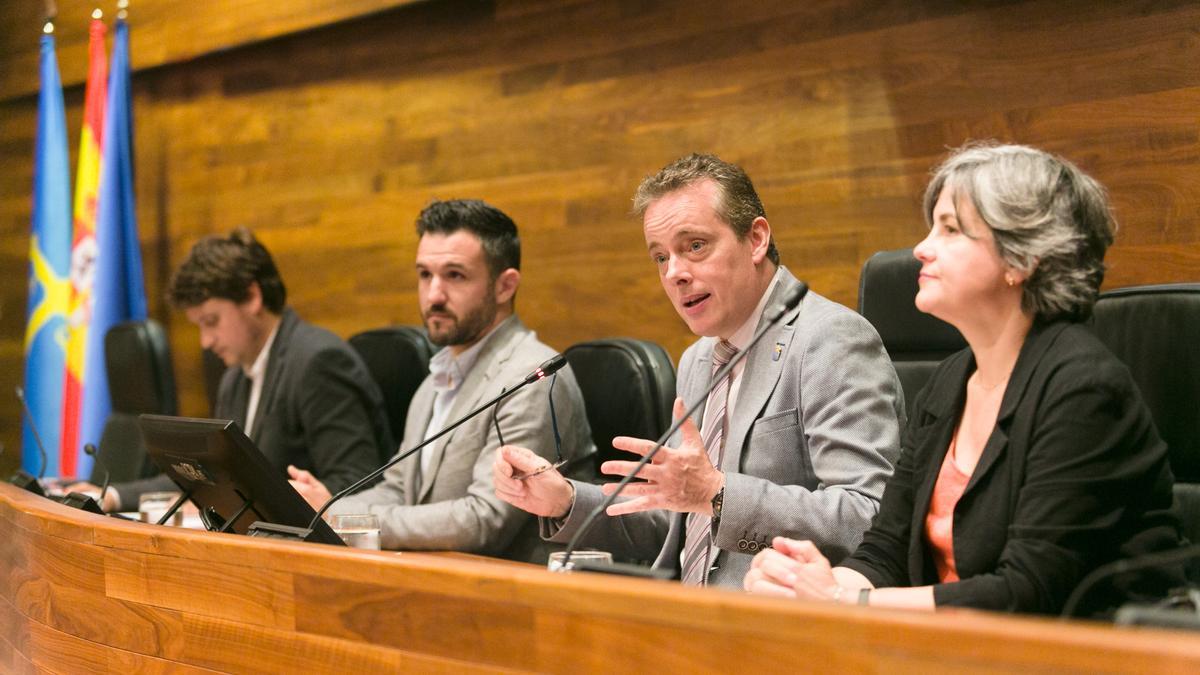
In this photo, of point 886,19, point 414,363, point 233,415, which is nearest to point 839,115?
point 886,19

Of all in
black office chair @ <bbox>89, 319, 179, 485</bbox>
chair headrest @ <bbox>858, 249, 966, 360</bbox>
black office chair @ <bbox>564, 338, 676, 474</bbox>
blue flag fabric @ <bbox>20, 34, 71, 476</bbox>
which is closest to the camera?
chair headrest @ <bbox>858, 249, 966, 360</bbox>

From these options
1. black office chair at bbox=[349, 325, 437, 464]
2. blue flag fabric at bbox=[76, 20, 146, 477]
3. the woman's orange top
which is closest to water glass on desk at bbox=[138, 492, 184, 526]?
black office chair at bbox=[349, 325, 437, 464]

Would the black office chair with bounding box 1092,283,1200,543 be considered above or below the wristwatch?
above

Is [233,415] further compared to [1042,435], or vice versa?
[233,415]

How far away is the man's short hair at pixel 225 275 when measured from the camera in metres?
3.53

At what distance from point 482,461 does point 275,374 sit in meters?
1.02

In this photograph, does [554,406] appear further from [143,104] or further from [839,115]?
[143,104]

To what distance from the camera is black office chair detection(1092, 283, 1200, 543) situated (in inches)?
73.6

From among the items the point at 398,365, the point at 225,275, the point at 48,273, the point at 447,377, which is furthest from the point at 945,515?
the point at 48,273

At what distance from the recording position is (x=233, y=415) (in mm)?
3566

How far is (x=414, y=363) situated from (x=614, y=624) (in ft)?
7.85

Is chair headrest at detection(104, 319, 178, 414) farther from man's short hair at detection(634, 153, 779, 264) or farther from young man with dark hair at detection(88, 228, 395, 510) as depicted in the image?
man's short hair at detection(634, 153, 779, 264)

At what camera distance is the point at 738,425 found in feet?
6.83

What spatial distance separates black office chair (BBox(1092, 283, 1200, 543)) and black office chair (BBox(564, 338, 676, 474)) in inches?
40.6
